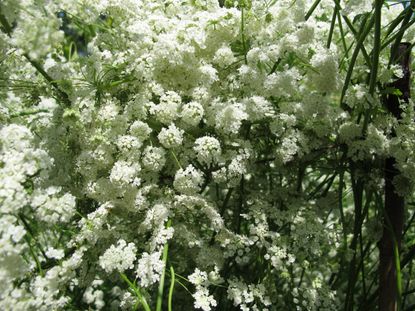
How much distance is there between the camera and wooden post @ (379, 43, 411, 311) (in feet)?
4.61

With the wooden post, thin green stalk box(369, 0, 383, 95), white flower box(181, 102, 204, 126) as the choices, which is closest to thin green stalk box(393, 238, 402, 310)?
the wooden post

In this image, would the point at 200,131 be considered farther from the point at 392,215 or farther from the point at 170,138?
the point at 392,215

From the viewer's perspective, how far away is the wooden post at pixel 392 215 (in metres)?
1.41

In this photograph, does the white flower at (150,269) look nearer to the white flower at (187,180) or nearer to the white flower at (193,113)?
the white flower at (187,180)

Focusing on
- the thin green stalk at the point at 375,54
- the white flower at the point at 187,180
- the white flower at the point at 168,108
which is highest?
the thin green stalk at the point at 375,54

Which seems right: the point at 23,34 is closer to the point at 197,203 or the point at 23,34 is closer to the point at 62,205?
the point at 62,205

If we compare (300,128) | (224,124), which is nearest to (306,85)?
(300,128)

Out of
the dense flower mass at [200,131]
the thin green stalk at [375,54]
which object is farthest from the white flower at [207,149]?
the thin green stalk at [375,54]

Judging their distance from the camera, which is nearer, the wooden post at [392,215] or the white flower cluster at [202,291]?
the white flower cluster at [202,291]

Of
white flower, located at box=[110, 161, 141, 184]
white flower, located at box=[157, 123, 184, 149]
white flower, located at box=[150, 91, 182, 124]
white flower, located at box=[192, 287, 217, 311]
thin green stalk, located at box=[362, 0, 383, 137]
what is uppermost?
thin green stalk, located at box=[362, 0, 383, 137]

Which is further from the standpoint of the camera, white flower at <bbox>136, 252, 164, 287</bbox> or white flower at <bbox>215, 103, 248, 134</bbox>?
white flower at <bbox>215, 103, 248, 134</bbox>

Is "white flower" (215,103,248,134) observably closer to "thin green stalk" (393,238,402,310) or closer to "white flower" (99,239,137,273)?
"white flower" (99,239,137,273)

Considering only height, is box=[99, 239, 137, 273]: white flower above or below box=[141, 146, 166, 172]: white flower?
below

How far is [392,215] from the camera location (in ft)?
4.72
